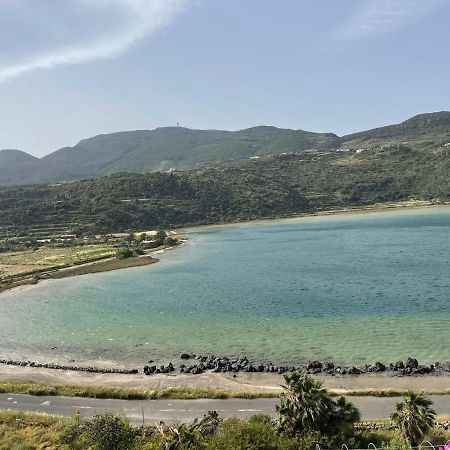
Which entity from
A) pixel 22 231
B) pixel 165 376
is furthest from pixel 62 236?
pixel 165 376

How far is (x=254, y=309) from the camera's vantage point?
6100cm

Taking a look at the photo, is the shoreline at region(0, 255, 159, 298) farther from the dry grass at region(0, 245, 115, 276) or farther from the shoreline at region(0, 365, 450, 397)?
the shoreline at region(0, 365, 450, 397)

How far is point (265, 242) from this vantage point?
460 ft

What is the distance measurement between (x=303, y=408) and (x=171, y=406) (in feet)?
38.3

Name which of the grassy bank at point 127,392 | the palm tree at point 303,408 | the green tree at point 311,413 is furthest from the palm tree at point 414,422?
the grassy bank at point 127,392

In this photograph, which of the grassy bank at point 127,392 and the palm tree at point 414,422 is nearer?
the palm tree at point 414,422

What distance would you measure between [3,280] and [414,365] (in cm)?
8128

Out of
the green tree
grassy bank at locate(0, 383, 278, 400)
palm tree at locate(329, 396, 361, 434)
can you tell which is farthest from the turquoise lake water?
the green tree

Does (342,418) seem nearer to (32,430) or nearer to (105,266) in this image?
(32,430)

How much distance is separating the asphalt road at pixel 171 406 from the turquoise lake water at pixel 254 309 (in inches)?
414

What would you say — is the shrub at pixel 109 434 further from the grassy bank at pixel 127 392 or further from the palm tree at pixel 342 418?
the palm tree at pixel 342 418

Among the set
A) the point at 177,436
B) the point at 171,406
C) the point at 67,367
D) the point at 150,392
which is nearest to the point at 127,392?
the point at 150,392

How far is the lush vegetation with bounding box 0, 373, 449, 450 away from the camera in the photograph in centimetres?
2152

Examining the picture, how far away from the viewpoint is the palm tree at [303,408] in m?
22.4
